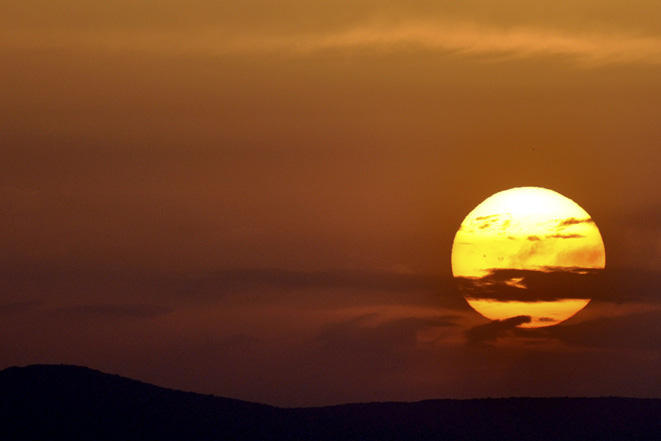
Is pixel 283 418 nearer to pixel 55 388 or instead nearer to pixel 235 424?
pixel 235 424

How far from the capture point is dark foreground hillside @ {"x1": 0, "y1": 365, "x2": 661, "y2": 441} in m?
81.7

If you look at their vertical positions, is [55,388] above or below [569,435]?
above

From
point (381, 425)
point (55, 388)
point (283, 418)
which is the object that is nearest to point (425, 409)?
point (381, 425)

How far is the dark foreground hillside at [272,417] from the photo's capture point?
3216 inches

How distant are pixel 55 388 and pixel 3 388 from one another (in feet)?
9.68

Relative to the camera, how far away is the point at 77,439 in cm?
8069

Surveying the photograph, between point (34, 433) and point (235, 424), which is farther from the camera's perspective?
point (235, 424)

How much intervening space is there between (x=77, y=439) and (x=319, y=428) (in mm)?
13804

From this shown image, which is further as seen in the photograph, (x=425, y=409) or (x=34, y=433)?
(x=425, y=409)

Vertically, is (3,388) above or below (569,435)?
above

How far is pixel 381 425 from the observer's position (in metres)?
84.1

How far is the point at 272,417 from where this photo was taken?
8650 cm

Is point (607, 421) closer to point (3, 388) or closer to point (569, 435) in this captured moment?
point (569, 435)

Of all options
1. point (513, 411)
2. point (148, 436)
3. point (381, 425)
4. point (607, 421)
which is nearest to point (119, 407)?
point (148, 436)
